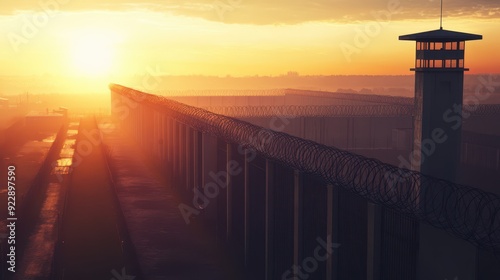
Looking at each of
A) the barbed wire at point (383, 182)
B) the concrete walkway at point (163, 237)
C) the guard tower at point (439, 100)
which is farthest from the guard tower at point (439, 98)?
the concrete walkway at point (163, 237)

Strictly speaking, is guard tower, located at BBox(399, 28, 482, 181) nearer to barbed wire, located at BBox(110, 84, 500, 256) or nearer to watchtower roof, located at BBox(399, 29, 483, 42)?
watchtower roof, located at BBox(399, 29, 483, 42)

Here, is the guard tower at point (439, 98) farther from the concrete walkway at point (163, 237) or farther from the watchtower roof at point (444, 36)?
the concrete walkway at point (163, 237)

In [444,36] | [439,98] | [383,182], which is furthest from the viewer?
[444,36]

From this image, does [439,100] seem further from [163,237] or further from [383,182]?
[163,237]

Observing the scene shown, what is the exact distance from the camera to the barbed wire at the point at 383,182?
39.8 ft

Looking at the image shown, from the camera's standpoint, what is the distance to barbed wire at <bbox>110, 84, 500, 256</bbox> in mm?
12125

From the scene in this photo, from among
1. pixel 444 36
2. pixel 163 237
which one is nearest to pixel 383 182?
pixel 444 36

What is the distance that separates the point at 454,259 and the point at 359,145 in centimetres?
5884

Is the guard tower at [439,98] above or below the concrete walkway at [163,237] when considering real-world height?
above

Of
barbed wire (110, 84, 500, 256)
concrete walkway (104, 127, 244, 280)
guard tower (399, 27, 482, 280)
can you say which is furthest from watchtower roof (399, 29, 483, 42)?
concrete walkway (104, 127, 244, 280)

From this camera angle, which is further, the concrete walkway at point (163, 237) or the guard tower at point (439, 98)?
the guard tower at point (439, 98)

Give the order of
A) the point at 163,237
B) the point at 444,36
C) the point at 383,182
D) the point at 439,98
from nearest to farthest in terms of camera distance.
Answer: the point at 383,182 → the point at 439,98 → the point at 444,36 → the point at 163,237

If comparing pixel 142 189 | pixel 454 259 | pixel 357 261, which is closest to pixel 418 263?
pixel 454 259

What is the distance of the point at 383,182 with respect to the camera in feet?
61.4
